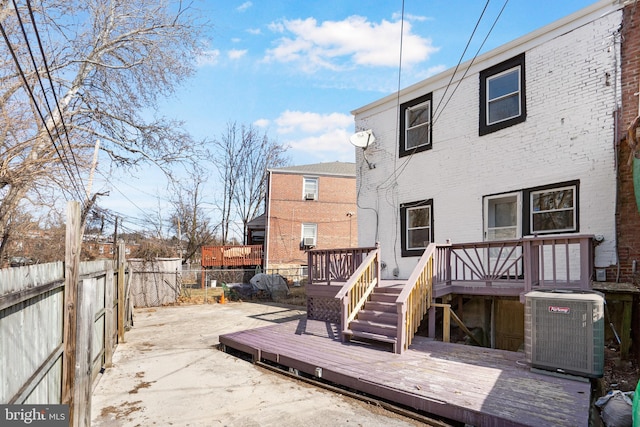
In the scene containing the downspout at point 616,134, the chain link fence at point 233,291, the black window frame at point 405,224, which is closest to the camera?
the downspout at point 616,134

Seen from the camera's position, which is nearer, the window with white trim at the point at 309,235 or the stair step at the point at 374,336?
the stair step at the point at 374,336

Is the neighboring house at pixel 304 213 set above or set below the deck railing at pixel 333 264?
above

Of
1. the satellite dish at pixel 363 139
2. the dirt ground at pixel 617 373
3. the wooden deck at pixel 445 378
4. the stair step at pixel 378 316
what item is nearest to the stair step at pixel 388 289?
the stair step at pixel 378 316

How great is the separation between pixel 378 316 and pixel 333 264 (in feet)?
8.58

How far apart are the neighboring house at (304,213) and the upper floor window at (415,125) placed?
45.4ft

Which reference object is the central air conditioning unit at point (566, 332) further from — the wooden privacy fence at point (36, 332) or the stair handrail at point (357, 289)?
the wooden privacy fence at point (36, 332)

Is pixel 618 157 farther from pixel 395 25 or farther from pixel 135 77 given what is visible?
pixel 135 77

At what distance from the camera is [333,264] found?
30.3 ft

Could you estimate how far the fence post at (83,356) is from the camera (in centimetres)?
329

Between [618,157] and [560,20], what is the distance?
3025 millimetres

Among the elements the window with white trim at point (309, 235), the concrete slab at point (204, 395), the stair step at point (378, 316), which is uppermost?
the window with white trim at point (309, 235)

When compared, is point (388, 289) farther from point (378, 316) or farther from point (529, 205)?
point (529, 205)

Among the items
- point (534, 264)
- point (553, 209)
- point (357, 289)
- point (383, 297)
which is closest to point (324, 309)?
point (357, 289)

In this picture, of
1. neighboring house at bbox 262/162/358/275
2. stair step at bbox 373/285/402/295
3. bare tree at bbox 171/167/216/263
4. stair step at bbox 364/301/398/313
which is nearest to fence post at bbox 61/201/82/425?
stair step at bbox 364/301/398/313
